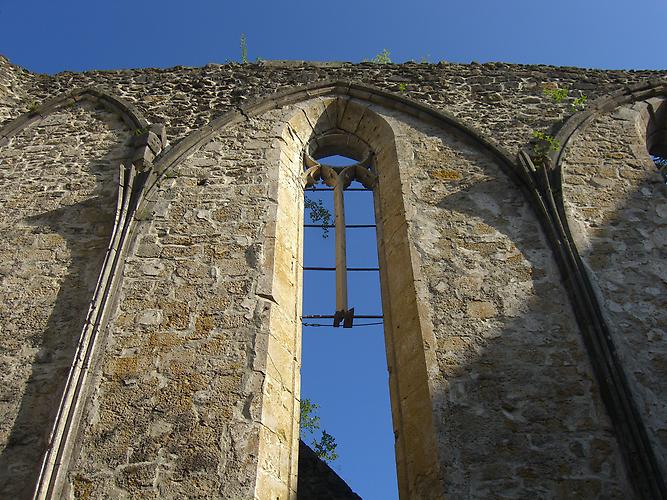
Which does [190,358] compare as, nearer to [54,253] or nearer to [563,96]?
[54,253]

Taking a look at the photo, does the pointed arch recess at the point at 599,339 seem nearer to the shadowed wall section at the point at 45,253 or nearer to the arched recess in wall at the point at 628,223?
the arched recess in wall at the point at 628,223

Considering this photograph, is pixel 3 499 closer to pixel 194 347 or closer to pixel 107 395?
pixel 107 395

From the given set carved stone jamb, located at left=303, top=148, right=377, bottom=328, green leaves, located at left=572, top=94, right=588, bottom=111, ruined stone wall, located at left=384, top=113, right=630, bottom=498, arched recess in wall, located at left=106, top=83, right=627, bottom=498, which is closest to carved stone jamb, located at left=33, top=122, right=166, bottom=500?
arched recess in wall, located at left=106, top=83, right=627, bottom=498

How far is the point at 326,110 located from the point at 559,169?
7.29ft

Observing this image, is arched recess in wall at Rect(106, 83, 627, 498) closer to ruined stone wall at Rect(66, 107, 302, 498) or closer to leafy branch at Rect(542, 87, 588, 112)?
ruined stone wall at Rect(66, 107, 302, 498)

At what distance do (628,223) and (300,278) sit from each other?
250 centimetres

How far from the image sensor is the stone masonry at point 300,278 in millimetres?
3434

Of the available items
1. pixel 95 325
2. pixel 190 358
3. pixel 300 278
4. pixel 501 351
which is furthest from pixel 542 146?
pixel 95 325

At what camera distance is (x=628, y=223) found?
4.73m

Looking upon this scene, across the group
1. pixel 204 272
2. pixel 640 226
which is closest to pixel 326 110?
pixel 204 272

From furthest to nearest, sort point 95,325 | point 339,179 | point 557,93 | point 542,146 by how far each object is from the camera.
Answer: point 557,93, point 339,179, point 542,146, point 95,325

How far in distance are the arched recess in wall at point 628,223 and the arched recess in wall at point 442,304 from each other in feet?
0.90

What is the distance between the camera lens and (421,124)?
225 inches

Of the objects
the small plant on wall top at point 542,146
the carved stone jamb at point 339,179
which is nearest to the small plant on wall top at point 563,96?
the small plant on wall top at point 542,146
